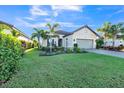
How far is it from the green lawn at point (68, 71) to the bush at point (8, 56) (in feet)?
0.84

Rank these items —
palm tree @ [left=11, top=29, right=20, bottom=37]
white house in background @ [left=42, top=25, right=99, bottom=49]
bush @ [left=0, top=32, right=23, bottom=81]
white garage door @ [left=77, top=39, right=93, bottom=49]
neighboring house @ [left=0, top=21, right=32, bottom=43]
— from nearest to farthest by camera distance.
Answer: bush @ [left=0, top=32, right=23, bottom=81], neighboring house @ [left=0, top=21, right=32, bottom=43], palm tree @ [left=11, top=29, right=20, bottom=37], white house in background @ [left=42, top=25, right=99, bottom=49], white garage door @ [left=77, top=39, right=93, bottom=49]

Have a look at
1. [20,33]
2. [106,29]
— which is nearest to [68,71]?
[106,29]

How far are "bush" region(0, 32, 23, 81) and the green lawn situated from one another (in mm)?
255

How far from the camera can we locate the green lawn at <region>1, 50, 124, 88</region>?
643cm

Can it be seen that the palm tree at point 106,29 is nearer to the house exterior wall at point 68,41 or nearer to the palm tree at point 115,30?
the palm tree at point 115,30

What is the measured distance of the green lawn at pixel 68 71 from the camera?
6.43 m

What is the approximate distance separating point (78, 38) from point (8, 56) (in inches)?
126

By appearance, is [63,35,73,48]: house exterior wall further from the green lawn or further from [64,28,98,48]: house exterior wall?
the green lawn

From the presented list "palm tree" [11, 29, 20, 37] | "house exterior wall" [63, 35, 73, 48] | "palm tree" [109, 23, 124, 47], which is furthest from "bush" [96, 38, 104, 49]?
"palm tree" [11, 29, 20, 37]

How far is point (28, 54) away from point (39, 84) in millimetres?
2588

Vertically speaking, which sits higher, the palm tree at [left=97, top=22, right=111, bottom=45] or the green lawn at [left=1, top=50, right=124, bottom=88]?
the palm tree at [left=97, top=22, right=111, bottom=45]

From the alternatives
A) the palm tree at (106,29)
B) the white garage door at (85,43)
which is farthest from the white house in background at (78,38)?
the palm tree at (106,29)
